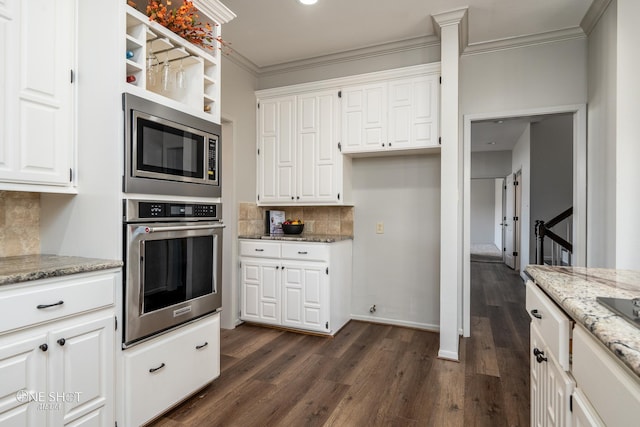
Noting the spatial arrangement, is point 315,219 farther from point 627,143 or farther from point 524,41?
point 627,143

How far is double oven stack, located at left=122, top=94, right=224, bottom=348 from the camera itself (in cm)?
177

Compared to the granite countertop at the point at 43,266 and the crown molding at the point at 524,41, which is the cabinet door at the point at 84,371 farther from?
the crown molding at the point at 524,41

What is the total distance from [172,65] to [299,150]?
1.59 m

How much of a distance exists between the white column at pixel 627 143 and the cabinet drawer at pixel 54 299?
10.3ft

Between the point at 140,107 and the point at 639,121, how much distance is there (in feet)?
10.1

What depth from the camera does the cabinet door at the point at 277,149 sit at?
3707 mm

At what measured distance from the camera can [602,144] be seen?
9.02 feet

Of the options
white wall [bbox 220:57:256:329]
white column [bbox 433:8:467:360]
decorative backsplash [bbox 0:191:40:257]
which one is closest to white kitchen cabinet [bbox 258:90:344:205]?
white wall [bbox 220:57:256:329]

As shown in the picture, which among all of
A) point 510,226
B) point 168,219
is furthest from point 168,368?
point 510,226

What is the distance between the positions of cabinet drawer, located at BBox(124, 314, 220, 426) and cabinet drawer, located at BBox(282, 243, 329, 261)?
1159 mm

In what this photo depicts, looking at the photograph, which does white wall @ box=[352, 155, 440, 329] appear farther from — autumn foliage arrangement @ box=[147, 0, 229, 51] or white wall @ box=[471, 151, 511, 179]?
white wall @ box=[471, 151, 511, 179]

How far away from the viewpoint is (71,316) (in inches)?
61.0

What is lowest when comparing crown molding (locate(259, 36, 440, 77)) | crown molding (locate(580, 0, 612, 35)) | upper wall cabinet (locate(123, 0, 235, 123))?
upper wall cabinet (locate(123, 0, 235, 123))

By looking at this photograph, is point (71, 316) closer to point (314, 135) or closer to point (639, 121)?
point (314, 135)
